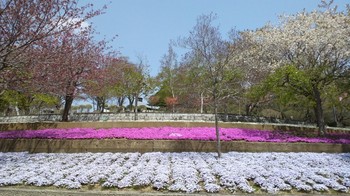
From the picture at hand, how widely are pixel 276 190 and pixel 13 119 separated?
81.0 ft

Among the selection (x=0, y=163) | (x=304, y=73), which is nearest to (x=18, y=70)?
(x=0, y=163)

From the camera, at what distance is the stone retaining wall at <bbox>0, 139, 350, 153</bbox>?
1448cm

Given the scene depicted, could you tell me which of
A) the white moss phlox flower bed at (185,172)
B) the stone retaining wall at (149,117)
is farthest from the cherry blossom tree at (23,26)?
the stone retaining wall at (149,117)

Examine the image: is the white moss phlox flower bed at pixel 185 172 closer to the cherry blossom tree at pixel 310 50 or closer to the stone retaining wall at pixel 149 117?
the cherry blossom tree at pixel 310 50

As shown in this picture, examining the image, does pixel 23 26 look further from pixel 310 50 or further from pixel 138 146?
pixel 310 50

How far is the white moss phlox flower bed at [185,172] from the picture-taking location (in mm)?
8734

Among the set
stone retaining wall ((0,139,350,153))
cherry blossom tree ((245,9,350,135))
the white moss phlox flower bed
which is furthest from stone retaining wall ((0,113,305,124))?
the white moss phlox flower bed

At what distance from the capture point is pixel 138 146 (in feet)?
47.6

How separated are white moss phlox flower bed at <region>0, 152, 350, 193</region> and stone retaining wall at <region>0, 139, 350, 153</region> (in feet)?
4.00

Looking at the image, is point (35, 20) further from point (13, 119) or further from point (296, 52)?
point (296, 52)

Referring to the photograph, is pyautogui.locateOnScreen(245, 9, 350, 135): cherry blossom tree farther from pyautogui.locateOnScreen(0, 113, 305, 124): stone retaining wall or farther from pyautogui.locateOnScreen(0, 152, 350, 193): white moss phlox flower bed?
pyautogui.locateOnScreen(0, 152, 350, 193): white moss phlox flower bed

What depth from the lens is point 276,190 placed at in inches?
335

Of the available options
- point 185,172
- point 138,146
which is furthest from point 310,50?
point 185,172

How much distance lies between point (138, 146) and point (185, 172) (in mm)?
5250
